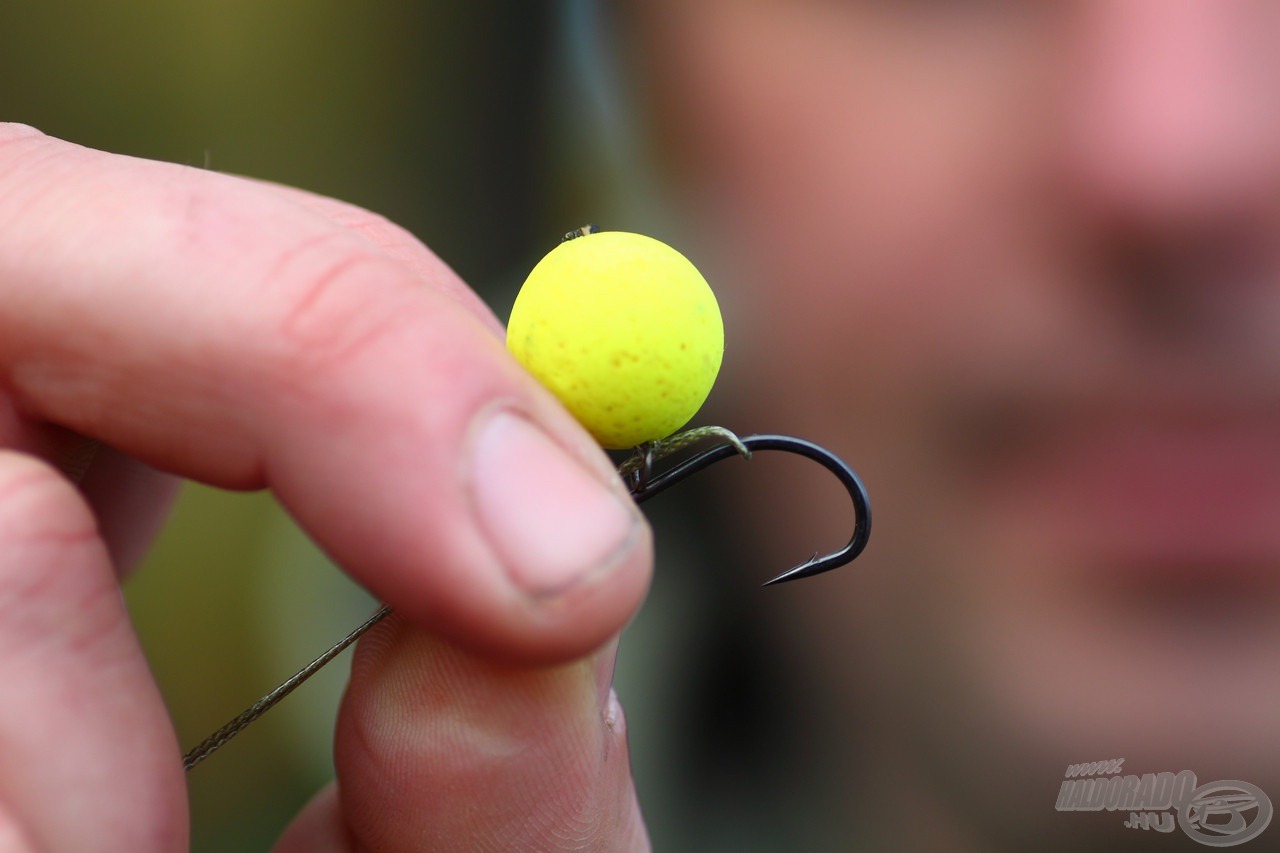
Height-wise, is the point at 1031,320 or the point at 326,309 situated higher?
the point at 326,309

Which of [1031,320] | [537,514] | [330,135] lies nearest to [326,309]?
[537,514]

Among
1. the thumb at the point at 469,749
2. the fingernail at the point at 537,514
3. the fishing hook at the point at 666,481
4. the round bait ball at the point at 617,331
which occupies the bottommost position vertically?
the thumb at the point at 469,749

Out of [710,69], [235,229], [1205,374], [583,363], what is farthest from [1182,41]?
[235,229]

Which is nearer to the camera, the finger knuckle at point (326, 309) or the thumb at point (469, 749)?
the finger knuckle at point (326, 309)

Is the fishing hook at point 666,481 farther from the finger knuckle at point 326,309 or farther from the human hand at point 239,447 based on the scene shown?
the finger knuckle at point 326,309

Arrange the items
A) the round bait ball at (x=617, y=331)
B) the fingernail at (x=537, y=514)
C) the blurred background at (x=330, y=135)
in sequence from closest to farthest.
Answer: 1. the fingernail at (x=537, y=514)
2. the round bait ball at (x=617, y=331)
3. the blurred background at (x=330, y=135)

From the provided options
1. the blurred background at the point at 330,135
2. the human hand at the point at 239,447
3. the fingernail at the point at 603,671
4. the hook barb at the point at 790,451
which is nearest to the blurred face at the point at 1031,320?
the blurred background at the point at 330,135

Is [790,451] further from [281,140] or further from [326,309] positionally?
[281,140]
